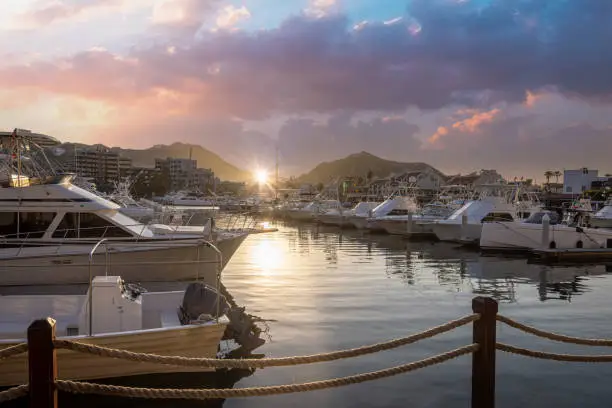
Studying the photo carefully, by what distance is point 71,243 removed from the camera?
14797 millimetres

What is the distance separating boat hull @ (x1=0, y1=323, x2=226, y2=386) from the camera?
816cm

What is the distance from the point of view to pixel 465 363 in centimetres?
1034

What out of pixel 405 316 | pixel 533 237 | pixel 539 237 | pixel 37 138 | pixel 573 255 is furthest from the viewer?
pixel 533 237

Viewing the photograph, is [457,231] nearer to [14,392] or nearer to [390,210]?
[390,210]

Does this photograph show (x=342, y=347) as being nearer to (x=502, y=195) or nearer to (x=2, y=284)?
(x=2, y=284)

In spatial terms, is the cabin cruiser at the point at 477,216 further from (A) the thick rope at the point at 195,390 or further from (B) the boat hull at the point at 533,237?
(A) the thick rope at the point at 195,390

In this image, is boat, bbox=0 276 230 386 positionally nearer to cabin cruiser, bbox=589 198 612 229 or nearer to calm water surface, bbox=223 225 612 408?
calm water surface, bbox=223 225 612 408

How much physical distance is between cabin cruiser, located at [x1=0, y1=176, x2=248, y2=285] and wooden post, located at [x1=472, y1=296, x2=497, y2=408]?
9.84 m

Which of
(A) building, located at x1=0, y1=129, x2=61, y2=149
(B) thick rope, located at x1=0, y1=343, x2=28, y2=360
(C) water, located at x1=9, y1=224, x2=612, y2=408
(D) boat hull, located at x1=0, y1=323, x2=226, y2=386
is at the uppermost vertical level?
(A) building, located at x1=0, y1=129, x2=61, y2=149

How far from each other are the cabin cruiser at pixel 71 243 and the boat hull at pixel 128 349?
5525mm

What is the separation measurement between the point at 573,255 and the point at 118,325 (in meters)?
24.4

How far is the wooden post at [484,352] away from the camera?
504 cm

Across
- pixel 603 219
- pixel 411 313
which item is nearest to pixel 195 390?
pixel 411 313

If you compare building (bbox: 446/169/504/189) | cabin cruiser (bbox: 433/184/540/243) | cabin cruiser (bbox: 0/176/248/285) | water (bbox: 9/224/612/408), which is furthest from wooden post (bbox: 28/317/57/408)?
building (bbox: 446/169/504/189)
